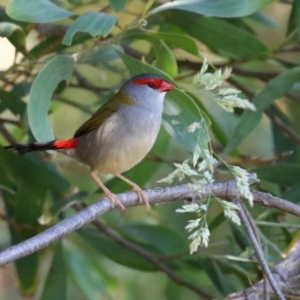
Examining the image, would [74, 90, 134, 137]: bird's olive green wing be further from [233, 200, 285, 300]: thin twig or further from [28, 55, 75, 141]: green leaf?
[233, 200, 285, 300]: thin twig

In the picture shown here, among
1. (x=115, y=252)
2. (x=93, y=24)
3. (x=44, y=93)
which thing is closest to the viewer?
(x=93, y=24)

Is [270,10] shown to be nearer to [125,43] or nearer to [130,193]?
[125,43]

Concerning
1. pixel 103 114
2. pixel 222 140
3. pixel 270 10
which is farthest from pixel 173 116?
pixel 270 10

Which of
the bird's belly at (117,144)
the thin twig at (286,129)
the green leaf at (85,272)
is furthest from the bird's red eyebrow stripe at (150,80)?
the green leaf at (85,272)

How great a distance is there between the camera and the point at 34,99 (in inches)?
102

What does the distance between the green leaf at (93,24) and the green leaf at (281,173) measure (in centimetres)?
97

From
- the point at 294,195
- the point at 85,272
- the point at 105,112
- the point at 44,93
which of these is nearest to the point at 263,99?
the point at 294,195

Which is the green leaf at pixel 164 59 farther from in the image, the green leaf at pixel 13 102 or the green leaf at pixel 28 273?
the green leaf at pixel 28 273

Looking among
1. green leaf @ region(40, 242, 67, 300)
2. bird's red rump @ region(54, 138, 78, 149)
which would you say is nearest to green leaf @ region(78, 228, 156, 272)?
green leaf @ region(40, 242, 67, 300)

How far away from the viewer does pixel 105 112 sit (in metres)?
3.01

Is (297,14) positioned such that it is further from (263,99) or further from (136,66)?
(136,66)

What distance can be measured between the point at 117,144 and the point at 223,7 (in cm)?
64

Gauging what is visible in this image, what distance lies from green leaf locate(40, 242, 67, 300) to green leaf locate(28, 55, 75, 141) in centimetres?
96

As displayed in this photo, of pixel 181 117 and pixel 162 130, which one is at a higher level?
pixel 181 117
